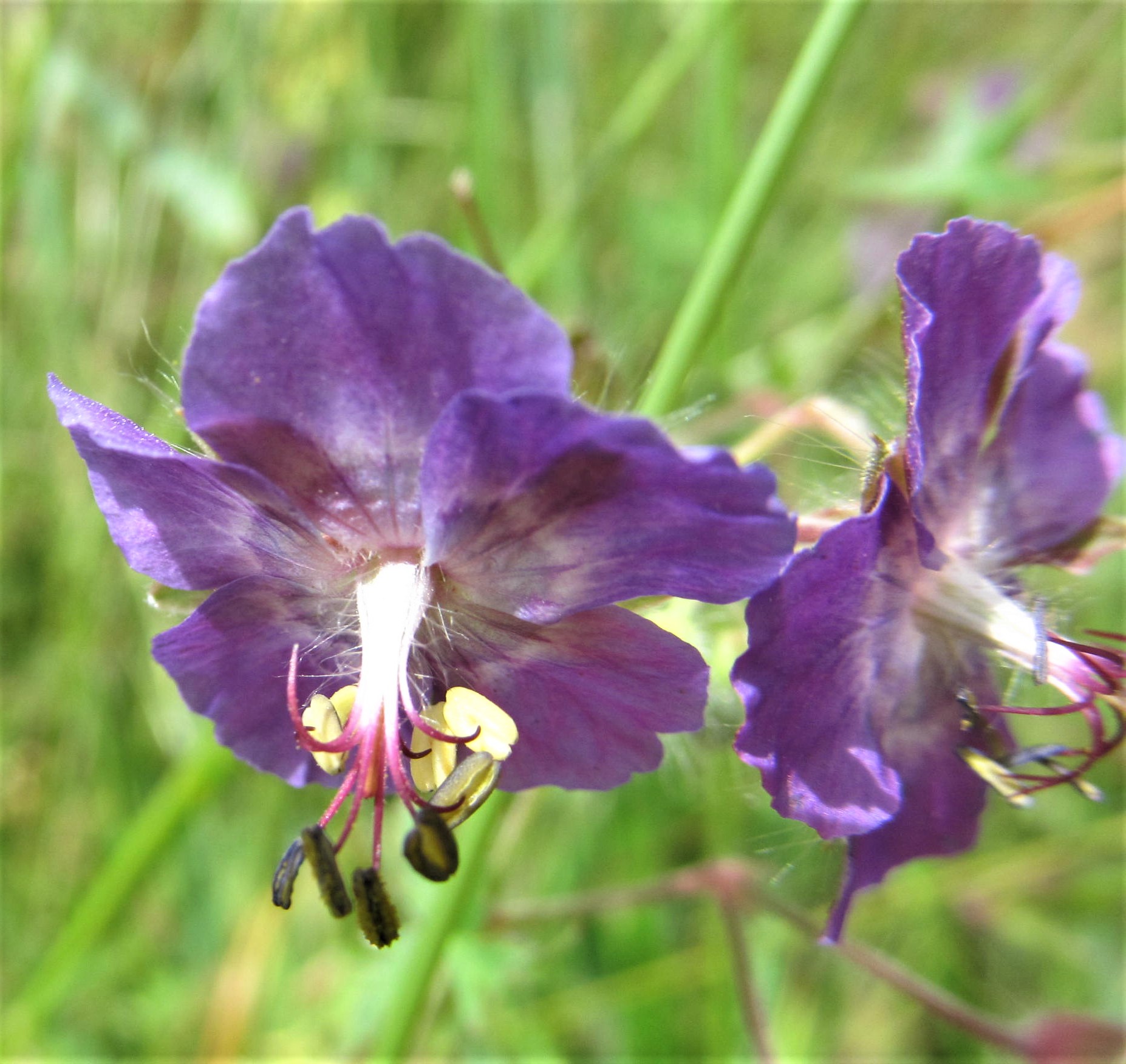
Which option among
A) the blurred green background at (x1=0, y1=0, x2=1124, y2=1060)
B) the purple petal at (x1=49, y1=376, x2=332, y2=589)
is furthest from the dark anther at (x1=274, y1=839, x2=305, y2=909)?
the blurred green background at (x1=0, y1=0, x2=1124, y2=1060)

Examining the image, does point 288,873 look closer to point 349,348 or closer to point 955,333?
point 349,348

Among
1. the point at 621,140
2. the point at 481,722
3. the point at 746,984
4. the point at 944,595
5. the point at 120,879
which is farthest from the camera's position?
the point at 621,140

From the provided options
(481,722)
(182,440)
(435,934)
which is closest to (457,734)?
(481,722)

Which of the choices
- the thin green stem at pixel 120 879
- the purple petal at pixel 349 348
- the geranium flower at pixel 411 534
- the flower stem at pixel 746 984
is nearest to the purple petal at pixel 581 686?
the geranium flower at pixel 411 534

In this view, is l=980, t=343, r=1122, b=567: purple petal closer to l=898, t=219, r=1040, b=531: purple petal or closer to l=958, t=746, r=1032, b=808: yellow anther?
l=898, t=219, r=1040, b=531: purple petal

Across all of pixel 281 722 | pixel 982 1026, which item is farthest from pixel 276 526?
pixel 982 1026

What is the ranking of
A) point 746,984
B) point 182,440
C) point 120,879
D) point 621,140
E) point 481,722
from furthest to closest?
point 621,140
point 182,440
point 120,879
point 746,984
point 481,722

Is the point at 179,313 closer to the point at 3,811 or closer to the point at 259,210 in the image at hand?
the point at 259,210
